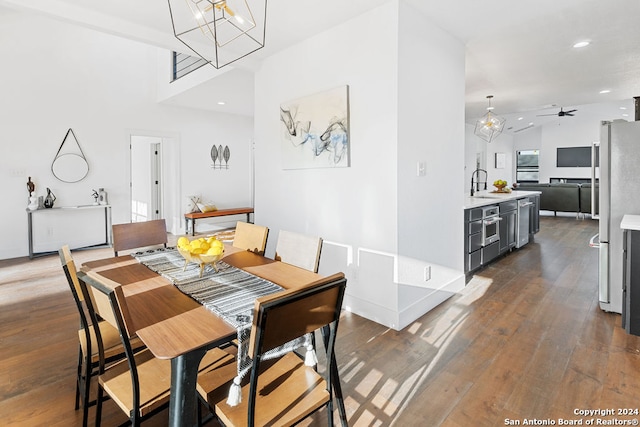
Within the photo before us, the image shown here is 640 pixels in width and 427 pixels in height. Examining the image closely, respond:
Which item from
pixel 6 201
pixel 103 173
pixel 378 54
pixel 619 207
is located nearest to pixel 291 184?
pixel 378 54

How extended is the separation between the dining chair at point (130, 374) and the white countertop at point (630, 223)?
2.71 meters

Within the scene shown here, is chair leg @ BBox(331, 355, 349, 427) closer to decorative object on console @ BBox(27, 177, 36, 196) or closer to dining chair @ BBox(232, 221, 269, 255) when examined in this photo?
dining chair @ BBox(232, 221, 269, 255)

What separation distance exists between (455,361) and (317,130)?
214cm

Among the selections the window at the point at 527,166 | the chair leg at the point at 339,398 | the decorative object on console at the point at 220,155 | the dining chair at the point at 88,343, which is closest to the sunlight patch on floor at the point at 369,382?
the chair leg at the point at 339,398

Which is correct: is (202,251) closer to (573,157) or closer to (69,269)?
(69,269)

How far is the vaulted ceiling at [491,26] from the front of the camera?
271cm

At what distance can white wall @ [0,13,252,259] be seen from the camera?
4.95 metres

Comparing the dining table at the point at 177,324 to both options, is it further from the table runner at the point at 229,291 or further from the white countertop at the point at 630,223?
the white countertop at the point at 630,223

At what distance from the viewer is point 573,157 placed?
1173 centimetres

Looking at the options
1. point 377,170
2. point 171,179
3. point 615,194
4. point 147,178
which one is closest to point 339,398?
point 377,170

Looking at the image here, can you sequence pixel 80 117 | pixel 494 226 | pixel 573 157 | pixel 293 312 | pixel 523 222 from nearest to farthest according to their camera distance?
pixel 293 312
pixel 494 226
pixel 523 222
pixel 80 117
pixel 573 157

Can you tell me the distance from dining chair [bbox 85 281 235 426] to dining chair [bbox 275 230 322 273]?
704 millimetres

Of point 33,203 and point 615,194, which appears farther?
point 33,203

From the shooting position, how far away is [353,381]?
79.8 inches
